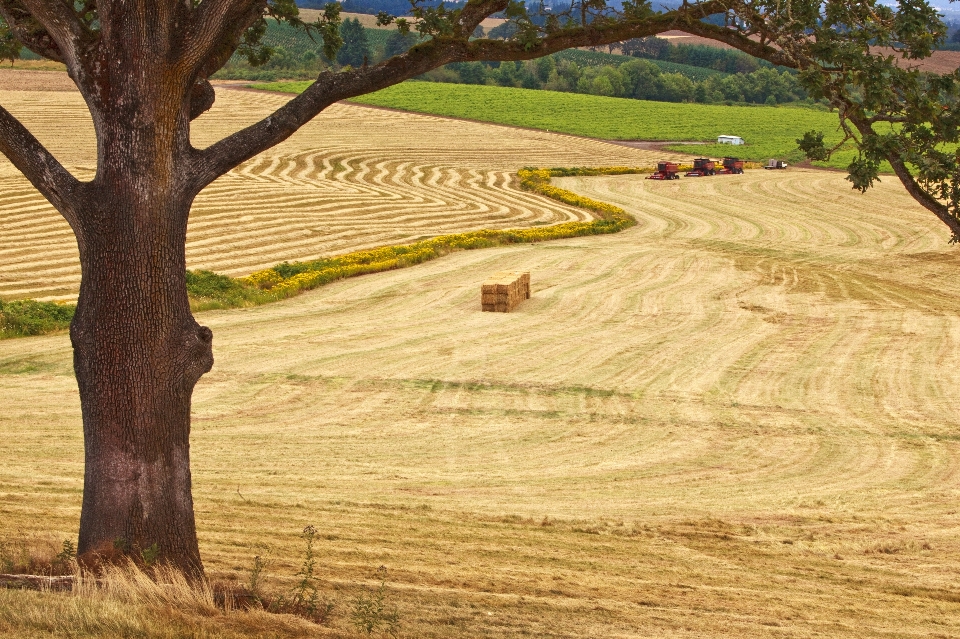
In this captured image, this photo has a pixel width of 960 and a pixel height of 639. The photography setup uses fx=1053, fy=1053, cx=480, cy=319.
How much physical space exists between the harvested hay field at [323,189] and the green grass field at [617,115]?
713cm

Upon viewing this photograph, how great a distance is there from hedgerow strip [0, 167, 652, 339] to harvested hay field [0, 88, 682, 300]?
1587 mm

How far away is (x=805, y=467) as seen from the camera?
15.2m

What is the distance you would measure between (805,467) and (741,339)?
8825 millimetres

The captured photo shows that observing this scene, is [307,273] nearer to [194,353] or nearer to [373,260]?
[373,260]

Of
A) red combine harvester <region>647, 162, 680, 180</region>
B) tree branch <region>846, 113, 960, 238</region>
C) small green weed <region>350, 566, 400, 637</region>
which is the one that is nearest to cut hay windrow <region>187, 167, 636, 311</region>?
red combine harvester <region>647, 162, 680, 180</region>

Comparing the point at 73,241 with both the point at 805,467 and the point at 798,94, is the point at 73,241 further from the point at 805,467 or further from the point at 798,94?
the point at 798,94

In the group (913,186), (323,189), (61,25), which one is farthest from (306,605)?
(323,189)

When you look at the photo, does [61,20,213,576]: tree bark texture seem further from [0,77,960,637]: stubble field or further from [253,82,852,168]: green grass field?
[253,82,852,168]: green grass field

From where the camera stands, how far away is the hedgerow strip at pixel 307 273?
78.0 ft

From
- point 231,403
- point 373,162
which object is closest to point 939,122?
point 231,403

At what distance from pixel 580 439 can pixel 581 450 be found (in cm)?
62

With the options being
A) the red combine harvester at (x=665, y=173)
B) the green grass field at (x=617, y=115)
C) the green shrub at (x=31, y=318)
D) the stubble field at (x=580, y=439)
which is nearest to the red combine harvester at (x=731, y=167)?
the red combine harvester at (x=665, y=173)

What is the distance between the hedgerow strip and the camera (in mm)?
23766

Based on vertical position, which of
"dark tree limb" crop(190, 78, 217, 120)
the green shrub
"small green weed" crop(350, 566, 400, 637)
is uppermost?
"dark tree limb" crop(190, 78, 217, 120)
